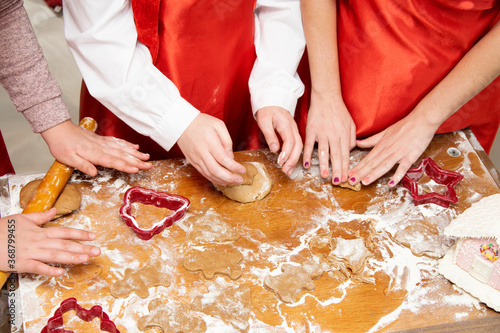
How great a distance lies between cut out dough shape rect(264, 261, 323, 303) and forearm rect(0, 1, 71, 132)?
840mm

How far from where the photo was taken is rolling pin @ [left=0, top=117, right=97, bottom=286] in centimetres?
131

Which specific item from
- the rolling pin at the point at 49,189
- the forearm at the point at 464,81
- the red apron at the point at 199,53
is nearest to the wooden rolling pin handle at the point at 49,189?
the rolling pin at the point at 49,189

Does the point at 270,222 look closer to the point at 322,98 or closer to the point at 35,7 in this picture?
the point at 322,98

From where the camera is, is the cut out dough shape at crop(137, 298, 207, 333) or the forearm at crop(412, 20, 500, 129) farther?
the forearm at crop(412, 20, 500, 129)

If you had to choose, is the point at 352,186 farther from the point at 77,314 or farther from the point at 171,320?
the point at 77,314

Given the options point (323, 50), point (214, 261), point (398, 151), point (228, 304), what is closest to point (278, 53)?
point (323, 50)

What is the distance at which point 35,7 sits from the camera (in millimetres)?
3721

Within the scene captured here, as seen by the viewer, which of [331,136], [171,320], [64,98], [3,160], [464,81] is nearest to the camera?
[171,320]

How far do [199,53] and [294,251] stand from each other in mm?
754

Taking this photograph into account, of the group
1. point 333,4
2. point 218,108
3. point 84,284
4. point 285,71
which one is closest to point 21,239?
point 84,284

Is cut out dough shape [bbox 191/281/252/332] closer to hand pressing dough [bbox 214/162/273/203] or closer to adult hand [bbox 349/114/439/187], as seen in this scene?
hand pressing dough [bbox 214/162/273/203]

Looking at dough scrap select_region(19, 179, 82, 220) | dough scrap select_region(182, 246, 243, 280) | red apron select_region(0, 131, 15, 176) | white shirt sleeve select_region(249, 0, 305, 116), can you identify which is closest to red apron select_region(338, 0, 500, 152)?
white shirt sleeve select_region(249, 0, 305, 116)

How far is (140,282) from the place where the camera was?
3.93 ft

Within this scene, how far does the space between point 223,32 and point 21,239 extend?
2.99ft
